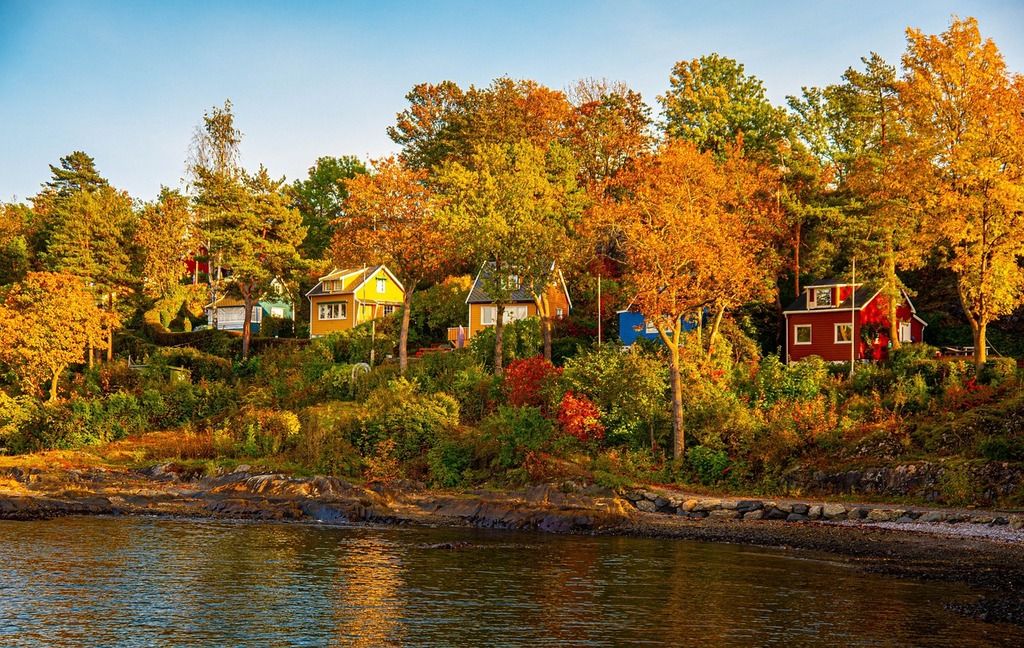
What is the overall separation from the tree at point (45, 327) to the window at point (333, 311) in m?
22.5

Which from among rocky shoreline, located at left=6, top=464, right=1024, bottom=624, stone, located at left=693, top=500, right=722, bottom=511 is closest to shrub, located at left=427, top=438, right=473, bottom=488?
rocky shoreline, located at left=6, top=464, right=1024, bottom=624

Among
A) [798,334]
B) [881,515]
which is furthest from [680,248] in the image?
[798,334]

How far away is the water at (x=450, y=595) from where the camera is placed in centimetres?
2055

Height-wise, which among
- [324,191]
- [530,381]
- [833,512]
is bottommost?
[833,512]

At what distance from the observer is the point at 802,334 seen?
59000mm

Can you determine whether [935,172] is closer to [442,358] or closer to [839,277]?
[839,277]

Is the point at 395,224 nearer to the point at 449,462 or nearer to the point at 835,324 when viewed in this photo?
the point at 449,462

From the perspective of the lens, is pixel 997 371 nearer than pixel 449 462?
Yes

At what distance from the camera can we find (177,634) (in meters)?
20.6

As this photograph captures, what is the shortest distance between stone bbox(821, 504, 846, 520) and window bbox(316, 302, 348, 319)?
182 feet

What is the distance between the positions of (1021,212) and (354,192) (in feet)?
124

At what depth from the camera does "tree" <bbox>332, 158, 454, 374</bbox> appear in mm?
59156

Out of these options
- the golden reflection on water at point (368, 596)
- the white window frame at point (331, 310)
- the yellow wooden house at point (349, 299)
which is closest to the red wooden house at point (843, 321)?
the golden reflection on water at point (368, 596)

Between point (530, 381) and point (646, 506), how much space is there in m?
12.2
